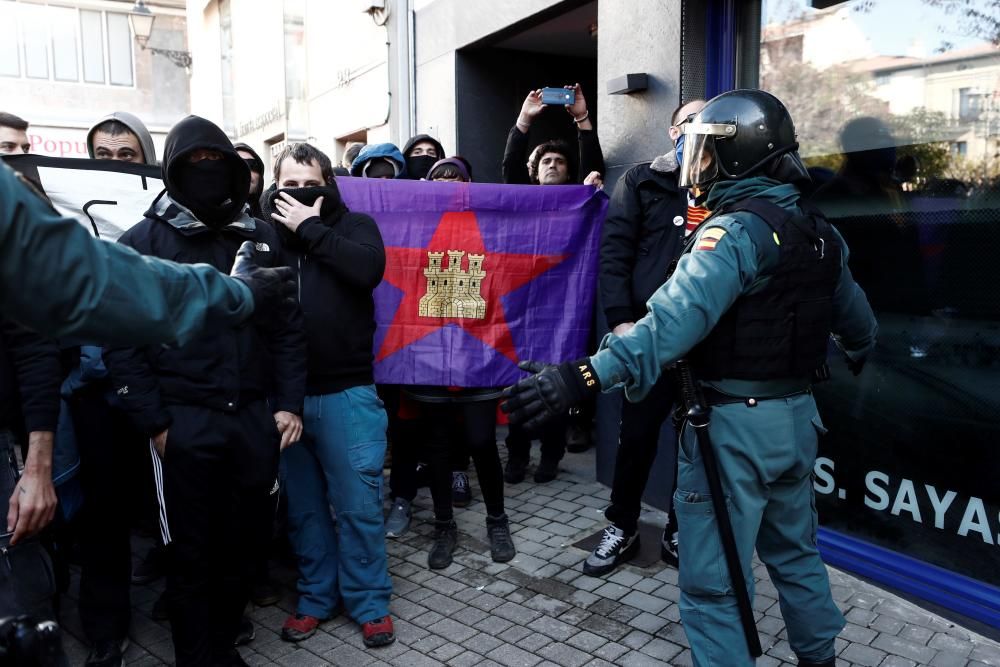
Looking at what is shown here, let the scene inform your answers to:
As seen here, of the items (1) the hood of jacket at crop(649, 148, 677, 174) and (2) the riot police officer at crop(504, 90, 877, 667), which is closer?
(2) the riot police officer at crop(504, 90, 877, 667)

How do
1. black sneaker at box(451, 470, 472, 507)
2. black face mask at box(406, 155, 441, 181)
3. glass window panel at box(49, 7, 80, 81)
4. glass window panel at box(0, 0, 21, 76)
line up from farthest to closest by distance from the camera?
glass window panel at box(49, 7, 80, 81)
glass window panel at box(0, 0, 21, 76)
black face mask at box(406, 155, 441, 181)
black sneaker at box(451, 470, 472, 507)

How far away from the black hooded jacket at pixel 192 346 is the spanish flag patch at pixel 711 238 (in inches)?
61.1

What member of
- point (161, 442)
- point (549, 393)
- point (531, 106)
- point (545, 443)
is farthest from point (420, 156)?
point (549, 393)

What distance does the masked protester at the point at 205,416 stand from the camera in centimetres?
280

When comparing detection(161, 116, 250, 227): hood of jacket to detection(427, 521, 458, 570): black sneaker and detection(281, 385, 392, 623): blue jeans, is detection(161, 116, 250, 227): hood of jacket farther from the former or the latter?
detection(427, 521, 458, 570): black sneaker

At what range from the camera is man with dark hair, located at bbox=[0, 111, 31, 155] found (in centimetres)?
376

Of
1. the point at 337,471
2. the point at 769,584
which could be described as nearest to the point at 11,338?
the point at 337,471

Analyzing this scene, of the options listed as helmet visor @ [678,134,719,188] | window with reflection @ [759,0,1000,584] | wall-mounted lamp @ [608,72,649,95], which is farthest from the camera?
wall-mounted lamp @ [608,72,649,95]

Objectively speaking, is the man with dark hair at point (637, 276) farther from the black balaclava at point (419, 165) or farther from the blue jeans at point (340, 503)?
the black balaclava at point (419, 165)

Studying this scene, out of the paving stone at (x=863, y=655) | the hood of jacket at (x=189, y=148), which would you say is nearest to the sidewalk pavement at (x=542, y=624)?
the paving stone at (x=863, y=655)

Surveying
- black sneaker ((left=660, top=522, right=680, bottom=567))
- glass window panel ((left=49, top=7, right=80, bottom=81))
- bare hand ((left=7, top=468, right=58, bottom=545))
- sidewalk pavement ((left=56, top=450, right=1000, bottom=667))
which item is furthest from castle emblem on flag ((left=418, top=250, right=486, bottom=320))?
glass window panel ((left=49, top=7, right=80, bottom=81))

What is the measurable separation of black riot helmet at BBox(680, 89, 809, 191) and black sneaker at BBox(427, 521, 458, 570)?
237cm

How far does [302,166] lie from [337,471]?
130cm

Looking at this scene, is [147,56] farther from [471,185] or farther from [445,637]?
[445,637]
